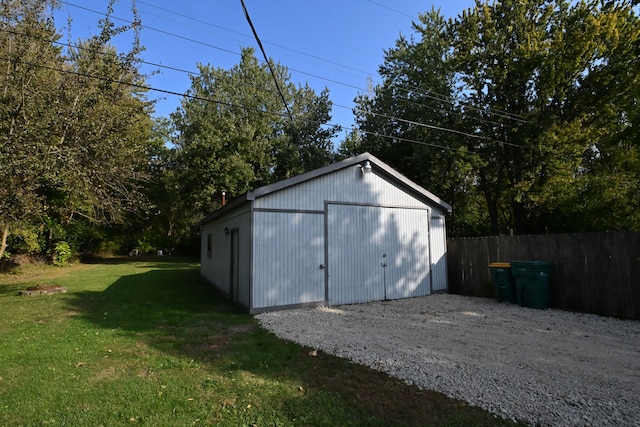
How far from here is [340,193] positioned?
29.8ft

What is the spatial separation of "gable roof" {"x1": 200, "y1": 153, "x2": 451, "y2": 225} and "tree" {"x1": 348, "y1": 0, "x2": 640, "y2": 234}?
5.02m

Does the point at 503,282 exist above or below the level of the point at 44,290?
above

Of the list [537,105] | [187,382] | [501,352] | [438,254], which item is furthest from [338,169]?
[537,105]

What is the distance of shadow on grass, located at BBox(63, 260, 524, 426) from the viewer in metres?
3.23

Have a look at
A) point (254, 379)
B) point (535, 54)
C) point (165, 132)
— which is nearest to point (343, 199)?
point (254, 379)

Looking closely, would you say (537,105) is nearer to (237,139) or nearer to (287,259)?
(287,259)

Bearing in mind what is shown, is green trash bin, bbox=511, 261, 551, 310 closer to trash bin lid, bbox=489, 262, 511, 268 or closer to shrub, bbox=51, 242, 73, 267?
trash bin lid, bbox=489, 262, 511, 268

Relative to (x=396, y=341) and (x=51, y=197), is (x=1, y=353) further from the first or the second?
(x=51, y=197)

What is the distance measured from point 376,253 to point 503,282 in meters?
3.24

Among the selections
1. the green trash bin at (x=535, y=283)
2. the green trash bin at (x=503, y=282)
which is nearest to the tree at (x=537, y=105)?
the green trash bin at (x=503, y=282)

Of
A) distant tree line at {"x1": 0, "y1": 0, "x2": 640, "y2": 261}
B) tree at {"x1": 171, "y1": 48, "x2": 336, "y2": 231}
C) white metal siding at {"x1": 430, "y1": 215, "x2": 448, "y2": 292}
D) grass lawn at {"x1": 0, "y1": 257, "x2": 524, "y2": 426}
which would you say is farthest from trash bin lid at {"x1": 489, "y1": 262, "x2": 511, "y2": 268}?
tree at {"x1": 171, "y1": 48, "x2": 336, "y2": 231}

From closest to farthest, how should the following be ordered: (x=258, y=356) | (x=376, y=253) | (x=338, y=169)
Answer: (x=258, y=356) < (x=338, y=169) < (x=376, y=253)

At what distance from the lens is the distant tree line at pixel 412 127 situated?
26.8 ft

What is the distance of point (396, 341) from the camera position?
5.54 metres
